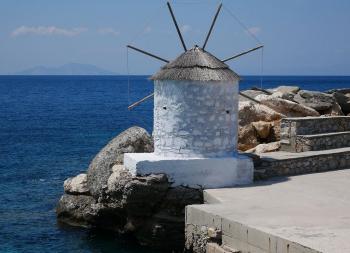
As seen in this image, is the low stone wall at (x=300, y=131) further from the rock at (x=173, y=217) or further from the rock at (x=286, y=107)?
the rock at (x=173, y=217)

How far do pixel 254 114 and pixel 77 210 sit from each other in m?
6.44

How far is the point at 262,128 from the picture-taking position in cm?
1730

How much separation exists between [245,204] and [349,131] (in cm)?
687

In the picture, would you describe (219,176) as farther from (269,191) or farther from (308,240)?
(308,240)

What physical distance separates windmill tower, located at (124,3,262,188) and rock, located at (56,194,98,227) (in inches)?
78.4

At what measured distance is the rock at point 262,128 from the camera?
56.7ft

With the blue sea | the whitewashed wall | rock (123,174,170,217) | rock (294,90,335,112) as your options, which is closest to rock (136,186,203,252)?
rock (123,174,170,217)

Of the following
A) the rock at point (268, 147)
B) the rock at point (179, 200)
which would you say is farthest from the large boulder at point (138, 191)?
the rock at point (268, 147)

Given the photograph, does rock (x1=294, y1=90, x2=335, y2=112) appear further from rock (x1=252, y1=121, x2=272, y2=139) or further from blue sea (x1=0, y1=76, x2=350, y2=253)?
blue sea (x1=0, y1=76, x2=350, y2=253)

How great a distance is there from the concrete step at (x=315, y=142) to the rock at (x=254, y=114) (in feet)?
7.54

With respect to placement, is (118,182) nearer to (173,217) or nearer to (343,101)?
(173,217)

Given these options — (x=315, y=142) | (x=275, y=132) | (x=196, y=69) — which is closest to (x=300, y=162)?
(x=315, y=142)

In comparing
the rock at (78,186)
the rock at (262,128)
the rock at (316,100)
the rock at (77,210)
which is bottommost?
the rock at (77,210)

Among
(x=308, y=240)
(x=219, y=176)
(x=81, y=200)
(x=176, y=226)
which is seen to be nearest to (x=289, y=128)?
(x=219, y=176)
